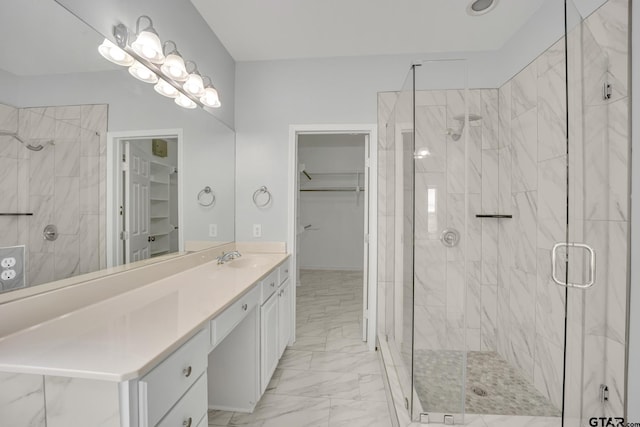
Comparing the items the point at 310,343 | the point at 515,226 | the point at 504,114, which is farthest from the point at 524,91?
the point at 310,343

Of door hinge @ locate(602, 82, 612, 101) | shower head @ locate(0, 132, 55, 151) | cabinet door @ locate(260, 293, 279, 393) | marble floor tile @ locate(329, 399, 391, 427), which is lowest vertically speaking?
marble floor tile @ locate(329, 399, 391, 427)

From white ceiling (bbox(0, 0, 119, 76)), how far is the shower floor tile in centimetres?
211

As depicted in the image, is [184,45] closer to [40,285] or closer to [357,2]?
[357,2]

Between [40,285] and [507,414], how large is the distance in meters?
2.37

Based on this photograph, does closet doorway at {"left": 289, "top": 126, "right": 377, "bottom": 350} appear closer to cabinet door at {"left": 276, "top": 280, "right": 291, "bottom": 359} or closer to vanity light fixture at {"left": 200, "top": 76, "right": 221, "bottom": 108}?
cabinet door at {"left": 276, "top": 280, "right": 291, "bottom": 359}

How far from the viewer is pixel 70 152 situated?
1.10m

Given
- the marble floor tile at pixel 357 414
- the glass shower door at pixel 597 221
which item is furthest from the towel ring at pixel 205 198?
the glass shower door at pixel 597 221

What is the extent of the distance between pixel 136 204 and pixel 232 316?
778 mm

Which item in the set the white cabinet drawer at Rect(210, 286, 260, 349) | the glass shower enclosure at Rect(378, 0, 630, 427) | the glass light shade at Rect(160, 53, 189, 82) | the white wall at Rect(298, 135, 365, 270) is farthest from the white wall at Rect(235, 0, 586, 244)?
the white wall at Rect(298, 135, 365, 270)

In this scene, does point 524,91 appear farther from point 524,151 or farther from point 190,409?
point 190,409

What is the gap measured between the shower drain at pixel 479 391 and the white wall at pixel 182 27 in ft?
9.11

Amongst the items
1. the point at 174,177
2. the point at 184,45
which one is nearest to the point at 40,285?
the point at 174,177

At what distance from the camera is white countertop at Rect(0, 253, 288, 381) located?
70 centimetres

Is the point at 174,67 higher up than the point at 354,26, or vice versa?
the point at 354,26
